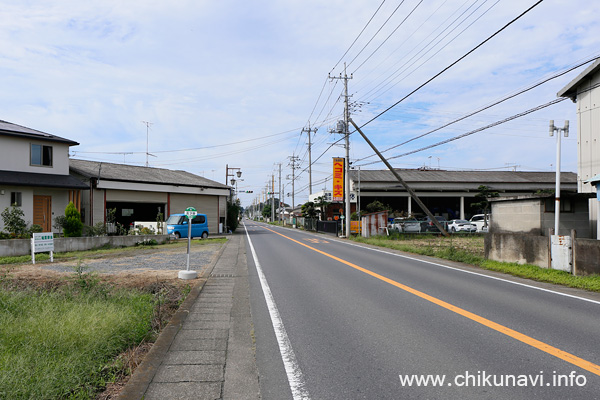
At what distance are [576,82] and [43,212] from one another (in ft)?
90.0

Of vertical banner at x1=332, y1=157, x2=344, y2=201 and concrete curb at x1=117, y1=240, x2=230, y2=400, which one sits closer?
concrete curb at x1=117, y1=240, x2=230, y2=400

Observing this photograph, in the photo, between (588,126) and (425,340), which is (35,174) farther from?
(588,126)

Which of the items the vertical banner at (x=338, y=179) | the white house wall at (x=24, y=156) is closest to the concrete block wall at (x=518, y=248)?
the vertical banner at (x=338, y=179)

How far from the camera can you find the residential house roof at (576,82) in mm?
13300

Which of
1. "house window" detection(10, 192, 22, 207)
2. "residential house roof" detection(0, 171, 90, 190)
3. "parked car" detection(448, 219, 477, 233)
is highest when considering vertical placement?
"residential house roof" detection(0, 171, 90, 190)

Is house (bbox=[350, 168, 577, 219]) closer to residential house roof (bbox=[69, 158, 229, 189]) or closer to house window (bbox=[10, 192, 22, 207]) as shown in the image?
residential house roof (bbox=[69, 158, 229, 189])

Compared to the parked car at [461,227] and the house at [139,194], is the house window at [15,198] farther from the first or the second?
the parked car at [461,227]

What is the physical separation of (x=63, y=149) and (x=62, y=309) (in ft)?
73.6

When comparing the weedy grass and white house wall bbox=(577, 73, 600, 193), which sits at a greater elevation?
white house wall bbox=(577, 73, 600, 193)

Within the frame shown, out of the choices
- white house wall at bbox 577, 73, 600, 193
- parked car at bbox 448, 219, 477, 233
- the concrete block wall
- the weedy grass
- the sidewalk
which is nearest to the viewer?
the weedy grass

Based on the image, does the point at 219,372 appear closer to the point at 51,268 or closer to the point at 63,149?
the point at 51,268

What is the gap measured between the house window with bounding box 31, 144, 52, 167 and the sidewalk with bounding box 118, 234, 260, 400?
21.3m

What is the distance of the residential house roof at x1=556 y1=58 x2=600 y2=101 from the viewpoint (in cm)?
1330

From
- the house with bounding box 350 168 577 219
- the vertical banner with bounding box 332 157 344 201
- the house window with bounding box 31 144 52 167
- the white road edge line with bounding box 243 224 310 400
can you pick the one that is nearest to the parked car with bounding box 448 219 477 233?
the house with bounding box 350 168 577 219
